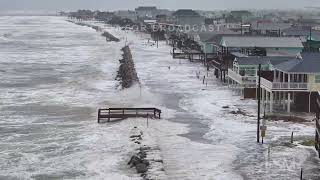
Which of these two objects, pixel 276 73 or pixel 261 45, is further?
pixel 261 45

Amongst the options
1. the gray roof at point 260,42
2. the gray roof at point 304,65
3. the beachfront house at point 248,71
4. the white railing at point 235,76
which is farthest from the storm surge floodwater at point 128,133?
the gray roof at point 260,42

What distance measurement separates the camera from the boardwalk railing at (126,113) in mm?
35438

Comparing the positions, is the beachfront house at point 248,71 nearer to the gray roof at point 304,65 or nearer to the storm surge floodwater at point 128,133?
the storm surge floodwater at point 128,133

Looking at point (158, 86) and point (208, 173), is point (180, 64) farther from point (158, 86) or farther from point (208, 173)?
point (208, 173)

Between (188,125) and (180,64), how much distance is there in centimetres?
3704

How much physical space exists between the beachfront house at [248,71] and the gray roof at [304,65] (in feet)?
10.9

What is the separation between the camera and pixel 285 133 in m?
31.0

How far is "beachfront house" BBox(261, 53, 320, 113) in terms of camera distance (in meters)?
36.6

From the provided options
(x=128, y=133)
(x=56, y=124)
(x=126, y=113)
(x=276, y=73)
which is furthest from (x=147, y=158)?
(x=276, y=73)

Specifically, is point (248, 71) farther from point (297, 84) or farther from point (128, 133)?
point (128, 133)

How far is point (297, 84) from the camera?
36.6 meters

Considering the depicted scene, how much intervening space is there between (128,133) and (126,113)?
5194 mm

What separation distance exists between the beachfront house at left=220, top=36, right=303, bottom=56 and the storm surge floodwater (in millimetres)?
5208

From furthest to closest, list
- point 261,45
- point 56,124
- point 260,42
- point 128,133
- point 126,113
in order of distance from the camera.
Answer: point 260,42 < point 261,45 < point 126,113 < point 56,124 < point 128,133
